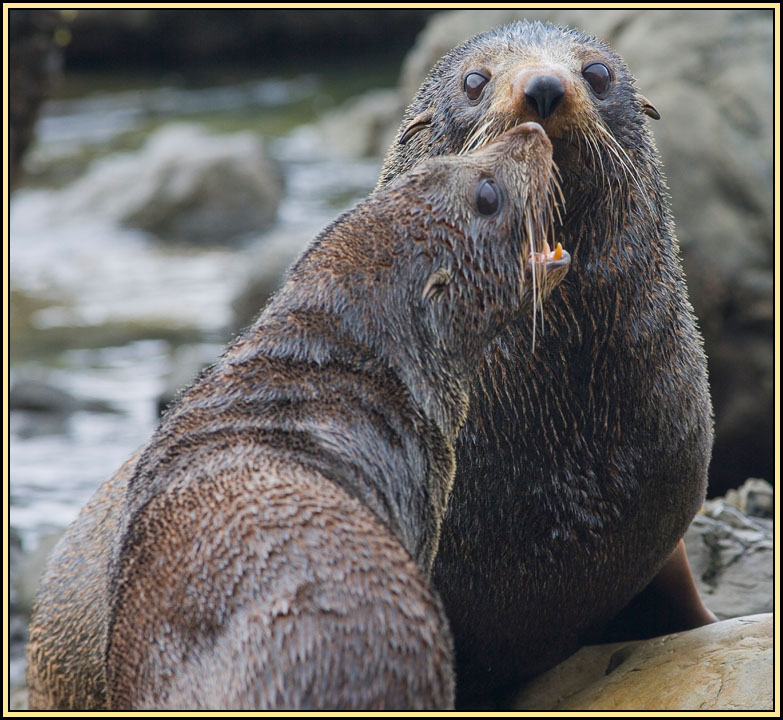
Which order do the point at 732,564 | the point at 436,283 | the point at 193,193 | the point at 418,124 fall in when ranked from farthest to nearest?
the point at 193,193, the point at 732,564, the point at 418,124, the point at 436,283

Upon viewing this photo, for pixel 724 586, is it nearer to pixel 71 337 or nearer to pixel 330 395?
pixel 330 395

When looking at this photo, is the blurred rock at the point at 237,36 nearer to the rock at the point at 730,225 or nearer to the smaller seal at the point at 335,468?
the rock at the point at 730,225

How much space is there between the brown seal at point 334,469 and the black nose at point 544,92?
0.24 meters

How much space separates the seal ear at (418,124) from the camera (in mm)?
5387

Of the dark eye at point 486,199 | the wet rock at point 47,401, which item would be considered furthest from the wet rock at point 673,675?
the wet rock at point 47,401

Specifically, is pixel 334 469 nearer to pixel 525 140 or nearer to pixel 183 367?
pixel 525 140

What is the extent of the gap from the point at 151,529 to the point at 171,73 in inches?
1093

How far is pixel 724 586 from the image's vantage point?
6.60 meters

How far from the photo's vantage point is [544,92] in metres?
4.64

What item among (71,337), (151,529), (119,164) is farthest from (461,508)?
(119,164)

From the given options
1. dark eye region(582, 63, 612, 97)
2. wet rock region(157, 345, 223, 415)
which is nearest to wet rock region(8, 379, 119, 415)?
wet rock region(157, 345, 223, 415)

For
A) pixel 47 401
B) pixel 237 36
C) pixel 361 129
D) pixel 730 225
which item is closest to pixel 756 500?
pixel 730 225

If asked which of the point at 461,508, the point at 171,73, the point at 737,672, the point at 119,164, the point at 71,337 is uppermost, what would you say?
the point at 171,73

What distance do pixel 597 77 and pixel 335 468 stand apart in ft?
7.60
